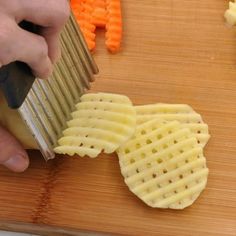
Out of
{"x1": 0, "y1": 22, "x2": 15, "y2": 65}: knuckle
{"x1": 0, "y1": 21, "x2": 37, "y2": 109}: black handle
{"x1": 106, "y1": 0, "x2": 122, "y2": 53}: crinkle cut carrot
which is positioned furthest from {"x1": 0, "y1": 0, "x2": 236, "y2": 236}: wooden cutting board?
{"x1": 0, "y1": 22, "x2": 15, "y2": 65}: knuckle

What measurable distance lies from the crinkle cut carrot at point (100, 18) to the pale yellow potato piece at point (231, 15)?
27 centimetres

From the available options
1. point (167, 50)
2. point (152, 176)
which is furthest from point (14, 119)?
point (167, 50)

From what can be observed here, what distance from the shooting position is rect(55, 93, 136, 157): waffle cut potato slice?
3.69 ft

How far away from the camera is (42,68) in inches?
38.4

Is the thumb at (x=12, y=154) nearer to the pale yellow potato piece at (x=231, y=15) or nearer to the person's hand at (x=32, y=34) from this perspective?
the person's hand at (x=32, y=34)

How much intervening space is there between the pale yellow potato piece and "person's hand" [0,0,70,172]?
52cm

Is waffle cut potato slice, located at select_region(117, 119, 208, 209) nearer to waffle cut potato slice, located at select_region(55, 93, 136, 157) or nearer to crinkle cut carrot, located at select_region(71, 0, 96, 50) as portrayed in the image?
waffle cut potato slice, located at select_region(55, 93, 136, 157)

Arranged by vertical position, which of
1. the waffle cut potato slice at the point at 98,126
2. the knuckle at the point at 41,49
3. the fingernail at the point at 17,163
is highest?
the knuckle at the point at 41,49

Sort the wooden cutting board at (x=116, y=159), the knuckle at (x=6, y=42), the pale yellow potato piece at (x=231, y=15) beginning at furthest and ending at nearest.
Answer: the pale yellow potato piece at (x=231, y=15) < the wooden cutting board at (x=116, y=159) < the knuckle at (x=6, y=42)

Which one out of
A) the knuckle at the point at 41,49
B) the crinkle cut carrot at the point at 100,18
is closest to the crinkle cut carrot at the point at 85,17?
the crinkle cut carrot at the point at 100,18

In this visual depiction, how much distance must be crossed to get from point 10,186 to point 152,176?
1.00ft

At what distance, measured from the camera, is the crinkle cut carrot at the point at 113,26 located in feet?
4.56

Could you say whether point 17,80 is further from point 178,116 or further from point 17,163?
point 178,116

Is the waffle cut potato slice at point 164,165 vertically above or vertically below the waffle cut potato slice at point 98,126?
below
